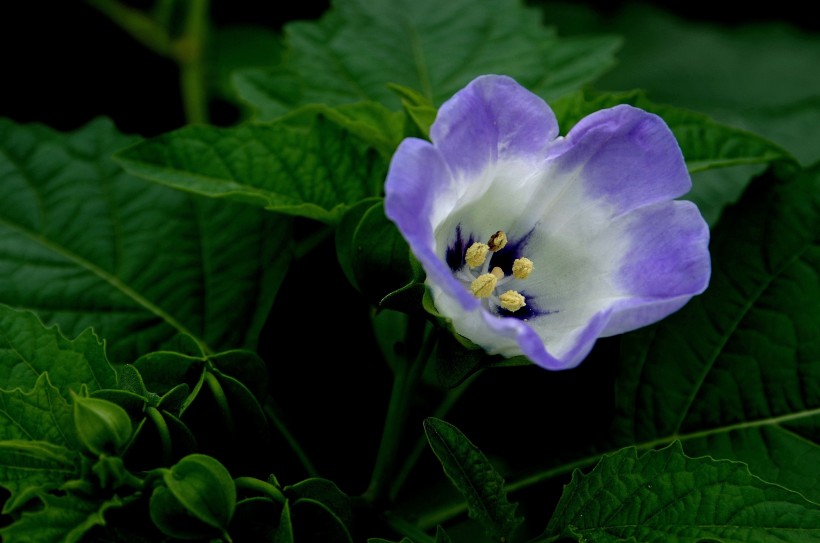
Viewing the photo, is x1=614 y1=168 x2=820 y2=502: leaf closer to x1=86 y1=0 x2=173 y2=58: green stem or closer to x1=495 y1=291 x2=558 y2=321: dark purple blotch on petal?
x1=495 y1=291 x2=558 y2=321: dark purple blotch on petal

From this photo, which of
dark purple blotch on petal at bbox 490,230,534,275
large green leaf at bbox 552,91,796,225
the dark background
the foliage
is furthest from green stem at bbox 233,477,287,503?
the dark background

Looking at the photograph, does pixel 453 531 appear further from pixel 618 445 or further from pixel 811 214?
pixel 811 214

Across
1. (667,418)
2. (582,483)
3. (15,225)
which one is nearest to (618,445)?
(667,418)

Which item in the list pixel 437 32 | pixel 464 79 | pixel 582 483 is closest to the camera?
pixel 582 483

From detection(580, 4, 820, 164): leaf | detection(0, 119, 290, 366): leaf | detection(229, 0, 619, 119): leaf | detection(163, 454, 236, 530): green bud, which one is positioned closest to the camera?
detection(163, 454, 236, 530): green bud

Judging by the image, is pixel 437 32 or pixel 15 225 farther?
pixel 437 32

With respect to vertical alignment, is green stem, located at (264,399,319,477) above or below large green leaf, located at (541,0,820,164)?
above
